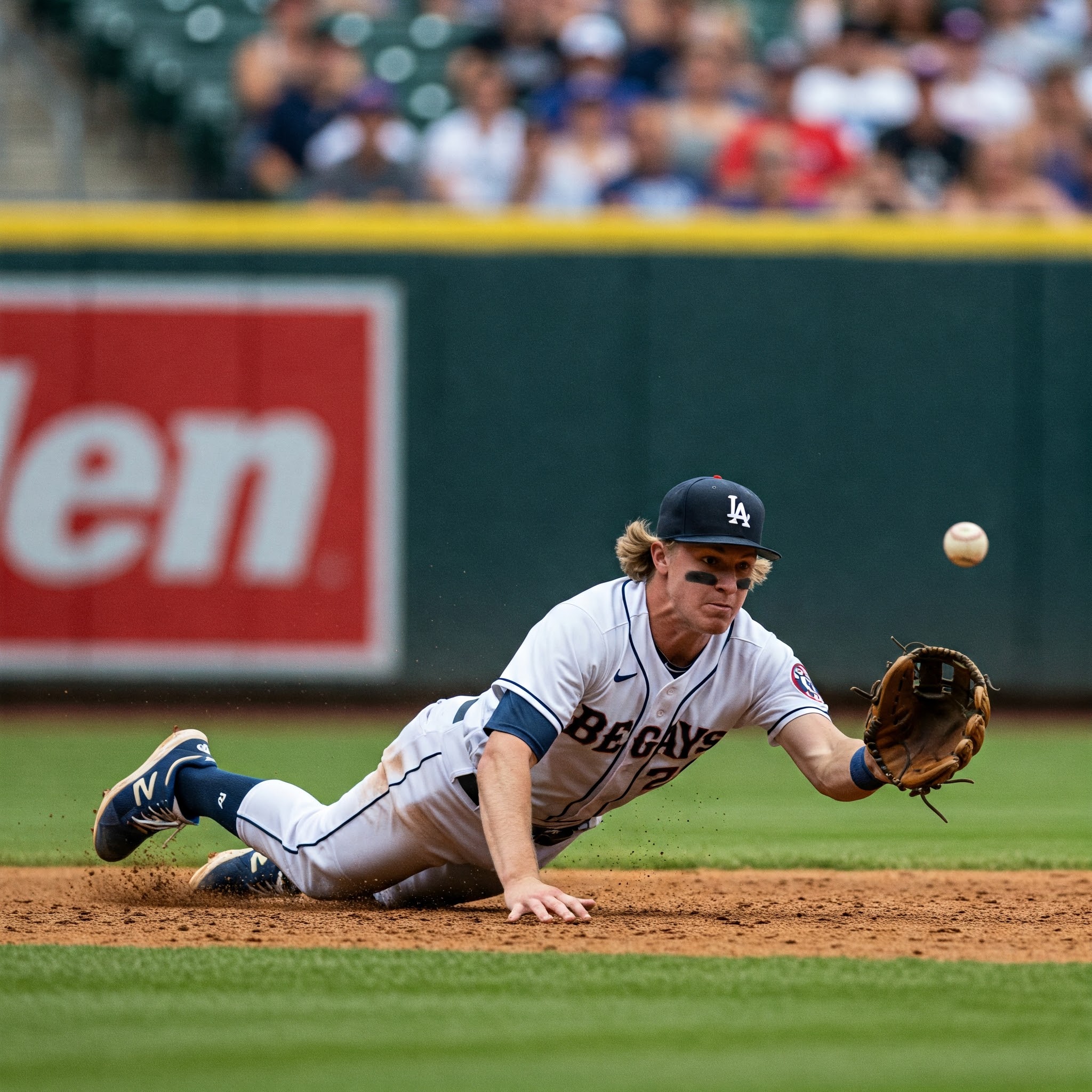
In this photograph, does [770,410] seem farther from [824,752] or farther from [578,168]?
[824,752]

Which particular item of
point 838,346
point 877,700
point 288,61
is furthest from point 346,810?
point 288,61

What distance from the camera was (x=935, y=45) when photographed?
1205cm

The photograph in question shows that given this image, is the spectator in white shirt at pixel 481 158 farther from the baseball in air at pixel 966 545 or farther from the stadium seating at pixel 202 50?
the baseball in air at pixel 966 545

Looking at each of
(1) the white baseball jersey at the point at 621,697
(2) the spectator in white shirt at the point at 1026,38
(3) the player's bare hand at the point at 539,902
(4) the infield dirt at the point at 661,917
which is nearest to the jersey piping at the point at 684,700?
(1) the white baseball jersey at the point at 621,697

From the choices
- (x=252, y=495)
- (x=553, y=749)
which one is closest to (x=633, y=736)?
(x=553, y=749)

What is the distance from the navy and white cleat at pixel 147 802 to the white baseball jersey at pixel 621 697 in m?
1.07

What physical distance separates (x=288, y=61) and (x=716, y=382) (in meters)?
3.42

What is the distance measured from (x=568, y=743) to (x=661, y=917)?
25.1 inches

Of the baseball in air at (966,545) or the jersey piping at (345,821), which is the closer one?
the jersey piping at (345,821)

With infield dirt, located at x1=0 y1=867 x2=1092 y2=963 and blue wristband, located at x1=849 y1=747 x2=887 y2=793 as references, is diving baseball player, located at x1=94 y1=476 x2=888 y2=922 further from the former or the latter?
infield dirt, located at x1=0 y1=867 x2=1092 y2=963

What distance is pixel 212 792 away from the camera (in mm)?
5422

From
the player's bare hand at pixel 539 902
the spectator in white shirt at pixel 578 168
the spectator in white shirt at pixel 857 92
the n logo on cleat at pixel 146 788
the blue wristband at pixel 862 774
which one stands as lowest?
the player's bare hand at pixel 539 902

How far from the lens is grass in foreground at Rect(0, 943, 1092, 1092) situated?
3.18 meters

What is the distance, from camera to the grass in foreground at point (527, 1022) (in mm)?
3184
